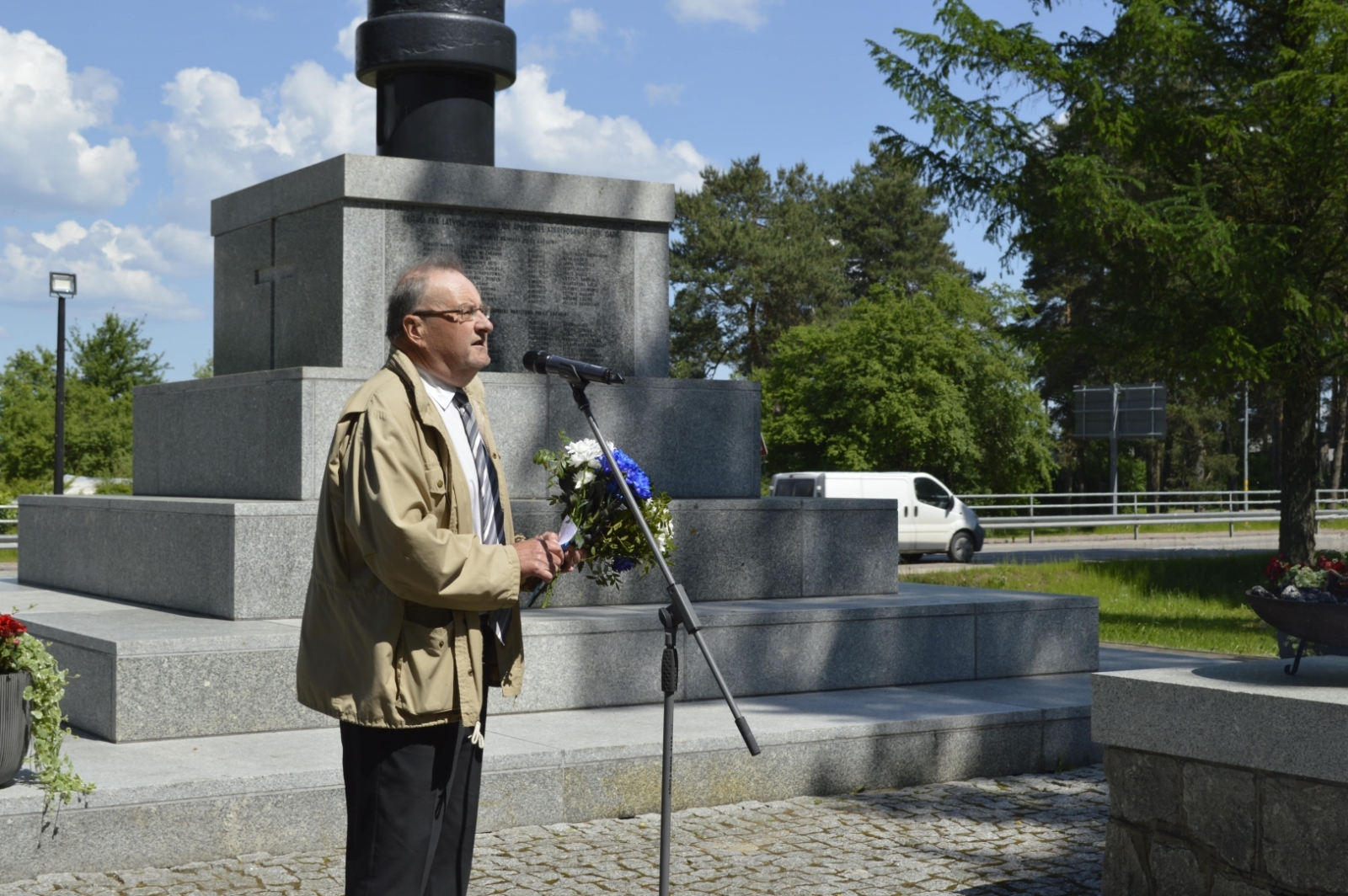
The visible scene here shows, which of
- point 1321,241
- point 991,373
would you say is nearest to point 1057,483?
point 991,373

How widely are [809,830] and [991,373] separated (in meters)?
37.3

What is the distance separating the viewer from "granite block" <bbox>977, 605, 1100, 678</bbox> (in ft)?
29.5

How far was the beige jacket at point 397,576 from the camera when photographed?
327 centimetres

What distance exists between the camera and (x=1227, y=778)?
471 centimetres

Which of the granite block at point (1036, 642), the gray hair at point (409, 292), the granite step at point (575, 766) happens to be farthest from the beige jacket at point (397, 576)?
the granite block at point (1036, 642)

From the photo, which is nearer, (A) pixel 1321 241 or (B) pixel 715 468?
(B) pixel 715 468

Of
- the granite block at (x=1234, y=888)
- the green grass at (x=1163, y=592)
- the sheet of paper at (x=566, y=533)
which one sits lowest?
the green grass at (x=1163, y=592)

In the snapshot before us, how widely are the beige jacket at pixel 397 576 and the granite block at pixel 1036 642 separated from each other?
19.8ft

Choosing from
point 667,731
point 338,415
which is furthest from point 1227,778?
point 338,415

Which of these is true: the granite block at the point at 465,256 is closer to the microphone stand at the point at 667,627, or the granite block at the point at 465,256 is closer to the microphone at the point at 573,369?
the microphone at the point at 573,369

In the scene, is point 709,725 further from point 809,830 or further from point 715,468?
point 715,468

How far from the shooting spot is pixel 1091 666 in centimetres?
946

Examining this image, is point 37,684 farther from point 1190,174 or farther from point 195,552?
point 1190,174

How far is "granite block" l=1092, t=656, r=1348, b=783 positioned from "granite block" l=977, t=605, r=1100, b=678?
12.3 ft
